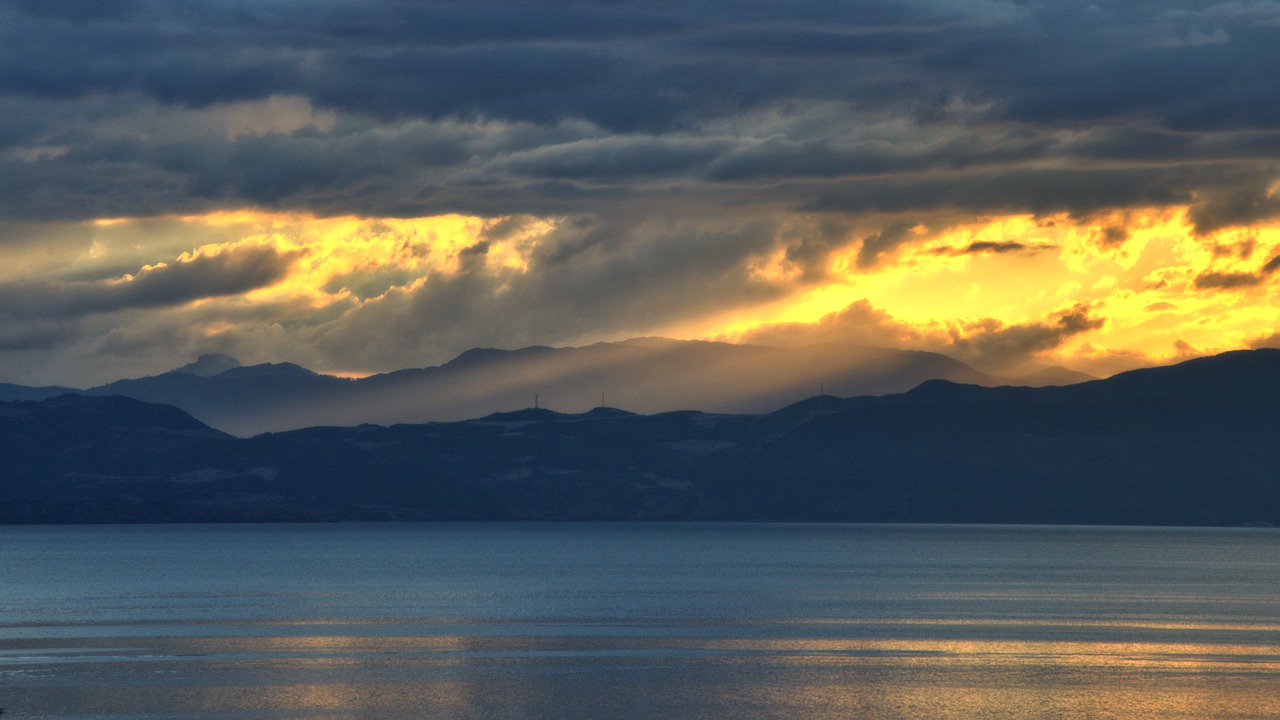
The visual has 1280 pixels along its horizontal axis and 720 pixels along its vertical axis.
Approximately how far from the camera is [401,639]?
132 meters

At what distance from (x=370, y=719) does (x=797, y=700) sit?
2729 centimetres

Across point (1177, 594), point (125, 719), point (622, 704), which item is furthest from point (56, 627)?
point (1177, 594)

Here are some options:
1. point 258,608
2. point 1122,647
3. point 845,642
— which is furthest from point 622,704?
point 258,608

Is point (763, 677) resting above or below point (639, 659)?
below

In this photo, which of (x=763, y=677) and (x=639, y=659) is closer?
(x=763, y=677)

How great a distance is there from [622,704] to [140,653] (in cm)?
4508

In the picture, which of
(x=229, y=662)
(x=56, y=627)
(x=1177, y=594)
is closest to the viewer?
(x=229, y=662)

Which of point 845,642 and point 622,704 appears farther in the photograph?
point 845,642

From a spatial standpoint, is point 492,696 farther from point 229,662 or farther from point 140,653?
point 140,653

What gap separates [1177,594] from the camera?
635 feet

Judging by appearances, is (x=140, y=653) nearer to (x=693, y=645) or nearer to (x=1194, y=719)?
(x=693, y=645)

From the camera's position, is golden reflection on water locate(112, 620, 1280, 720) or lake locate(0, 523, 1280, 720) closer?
golden reflection on water locate(112, 620, 1280, 720)

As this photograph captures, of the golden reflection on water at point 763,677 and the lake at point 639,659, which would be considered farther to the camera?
the lake at point 639,659

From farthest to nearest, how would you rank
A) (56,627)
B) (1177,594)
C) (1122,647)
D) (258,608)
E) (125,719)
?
1. (1177,594)
2. (258,608)
3. (56,627)
4. (1122,647)
5. (125,719)
